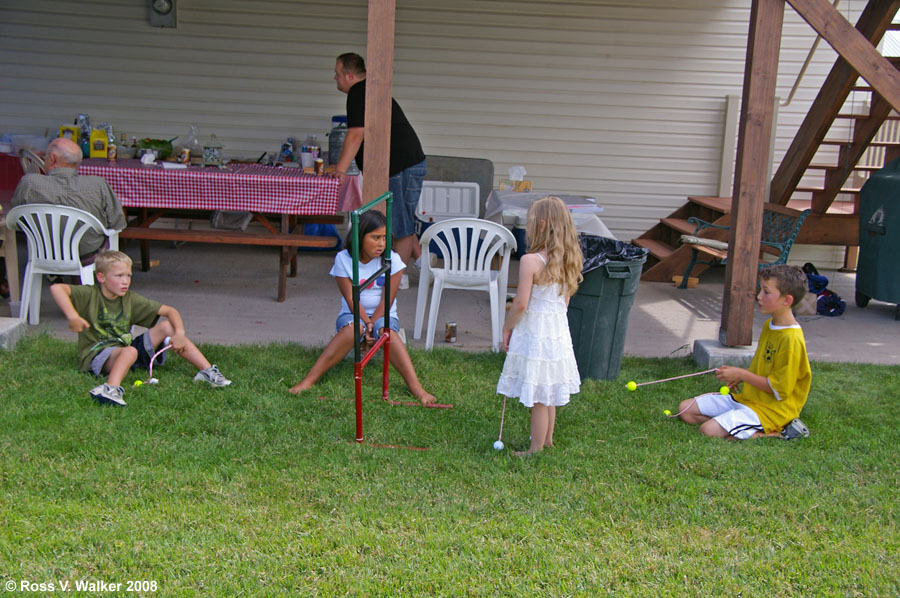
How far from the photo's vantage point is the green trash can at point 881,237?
6805 mm

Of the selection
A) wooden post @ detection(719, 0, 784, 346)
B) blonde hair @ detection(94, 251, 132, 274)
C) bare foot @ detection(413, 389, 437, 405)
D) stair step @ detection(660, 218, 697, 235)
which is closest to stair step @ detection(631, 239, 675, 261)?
stair step @ detection(660, 218, 697, 235)

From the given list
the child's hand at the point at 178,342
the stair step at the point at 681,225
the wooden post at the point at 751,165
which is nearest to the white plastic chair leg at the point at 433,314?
the child's hand at the point at 178,342

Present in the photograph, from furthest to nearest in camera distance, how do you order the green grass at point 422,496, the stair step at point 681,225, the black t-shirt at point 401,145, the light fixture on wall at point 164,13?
the light fixture on wall at point 164,13
the stair step at point 681,225
the black t-shirt at point 401,145
the green grass at point 422,496

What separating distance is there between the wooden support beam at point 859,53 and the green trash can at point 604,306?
5.13 ft

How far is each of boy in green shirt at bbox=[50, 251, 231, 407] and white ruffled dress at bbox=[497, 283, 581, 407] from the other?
1.70 meters

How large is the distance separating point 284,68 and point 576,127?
3202 millimetres

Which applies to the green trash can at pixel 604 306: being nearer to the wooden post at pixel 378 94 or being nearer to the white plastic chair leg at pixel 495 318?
the white plastic chair leg at pixel 495 318

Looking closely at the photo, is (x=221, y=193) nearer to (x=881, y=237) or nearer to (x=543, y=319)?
(x=543, y=319)

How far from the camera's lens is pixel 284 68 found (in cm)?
887

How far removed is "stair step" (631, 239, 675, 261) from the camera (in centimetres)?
833

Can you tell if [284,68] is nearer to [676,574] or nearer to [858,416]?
[858,416]

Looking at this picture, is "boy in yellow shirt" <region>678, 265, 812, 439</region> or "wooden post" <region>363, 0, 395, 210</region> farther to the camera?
"wooden post" <region>363, 0, 395, 210</region>

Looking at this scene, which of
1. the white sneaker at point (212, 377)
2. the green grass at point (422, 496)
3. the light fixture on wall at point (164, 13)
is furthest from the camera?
the light fixture on wall at point (164, 13)

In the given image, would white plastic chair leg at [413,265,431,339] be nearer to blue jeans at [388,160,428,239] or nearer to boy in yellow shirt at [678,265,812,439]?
blue jeans at [388,160,428,239]
